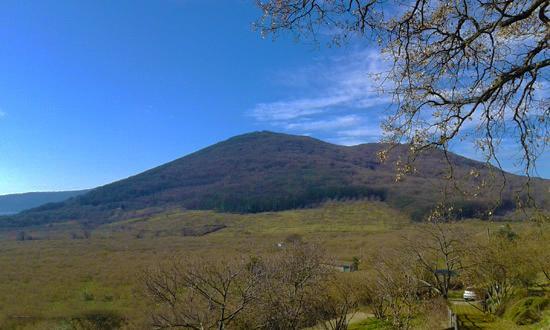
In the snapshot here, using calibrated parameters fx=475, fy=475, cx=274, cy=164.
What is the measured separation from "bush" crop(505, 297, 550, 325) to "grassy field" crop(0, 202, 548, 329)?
9313mm

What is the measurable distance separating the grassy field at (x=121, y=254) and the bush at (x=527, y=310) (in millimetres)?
9313

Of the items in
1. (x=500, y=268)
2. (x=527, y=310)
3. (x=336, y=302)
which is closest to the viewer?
(x=527, y=310)

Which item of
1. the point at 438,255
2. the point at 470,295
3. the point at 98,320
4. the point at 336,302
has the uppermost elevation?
the point at 438,255

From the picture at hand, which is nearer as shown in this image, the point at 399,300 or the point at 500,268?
the point at 399,300

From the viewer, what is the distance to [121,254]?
8725 cm

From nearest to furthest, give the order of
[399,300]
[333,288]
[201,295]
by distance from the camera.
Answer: [201,295], [399,300], [333,288]

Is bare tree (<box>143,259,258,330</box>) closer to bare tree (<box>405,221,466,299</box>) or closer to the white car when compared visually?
bare tree (<box>405,221,466,299</box>)

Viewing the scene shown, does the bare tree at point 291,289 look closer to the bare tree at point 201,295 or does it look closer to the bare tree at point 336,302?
the bare tree at point 336,302

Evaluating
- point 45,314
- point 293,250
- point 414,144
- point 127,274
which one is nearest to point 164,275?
point 293,250

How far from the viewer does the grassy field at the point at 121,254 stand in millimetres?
42875

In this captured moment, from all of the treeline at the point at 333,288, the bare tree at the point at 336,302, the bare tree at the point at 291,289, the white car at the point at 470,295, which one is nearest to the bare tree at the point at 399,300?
the treeline at the point at 333,288

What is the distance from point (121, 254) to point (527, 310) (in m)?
73.6

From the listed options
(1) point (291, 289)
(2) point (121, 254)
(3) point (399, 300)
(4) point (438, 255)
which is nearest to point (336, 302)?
(1) point (291, 289)

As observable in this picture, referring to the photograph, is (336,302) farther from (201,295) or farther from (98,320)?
(98,320)
